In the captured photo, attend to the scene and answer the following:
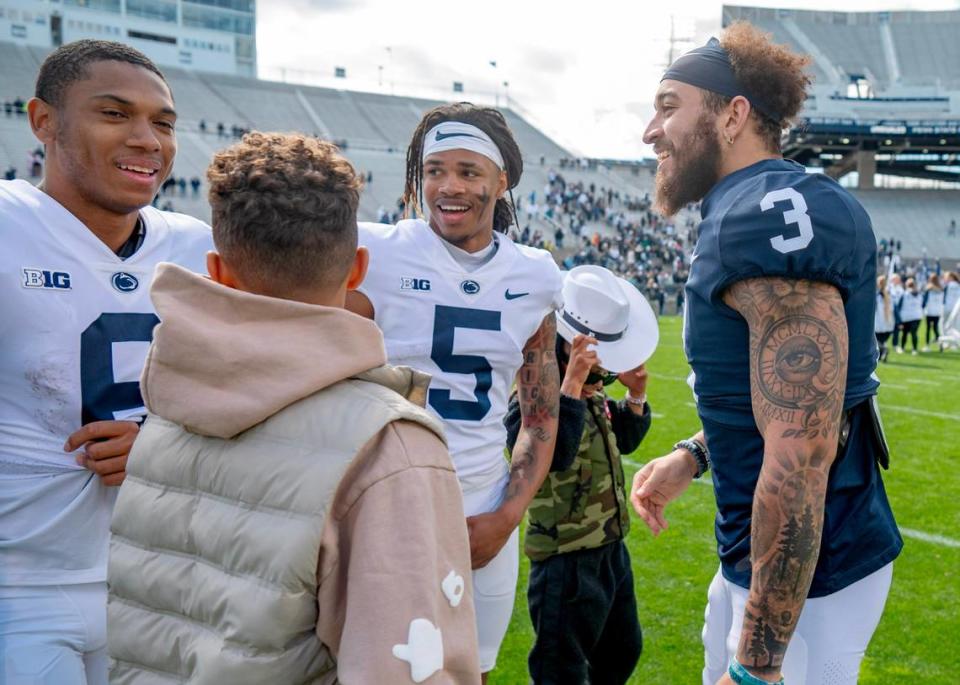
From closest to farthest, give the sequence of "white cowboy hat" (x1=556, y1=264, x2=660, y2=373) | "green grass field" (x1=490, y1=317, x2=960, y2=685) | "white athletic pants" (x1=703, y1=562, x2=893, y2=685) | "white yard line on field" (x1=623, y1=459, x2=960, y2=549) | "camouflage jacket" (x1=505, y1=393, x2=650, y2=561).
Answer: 1. "white athletic pants" (x1=703, y1=562, x2=893, y2=685)
2. "camouflage jacket" (x1=505, y1=393, x2=650, y2=561)
3. "white cowboy hat" (x1=556, y1=264, x2=660, y2=373)
4. "green grass field" (x1=490, y1=317, x2=960, y2=685)
5. "white yard line on field" (x1=623, y1=459, x2=960, y2=549)

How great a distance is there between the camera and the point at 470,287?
8.34 ft

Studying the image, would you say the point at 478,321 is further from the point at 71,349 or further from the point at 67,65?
the point at 67,65

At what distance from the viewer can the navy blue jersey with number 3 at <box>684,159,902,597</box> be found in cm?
160

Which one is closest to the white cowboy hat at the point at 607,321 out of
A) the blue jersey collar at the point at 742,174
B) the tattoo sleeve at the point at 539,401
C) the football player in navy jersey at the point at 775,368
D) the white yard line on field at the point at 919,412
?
the tattoo sleeve at the point at 539,401

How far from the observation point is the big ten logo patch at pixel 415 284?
2475 millimetres

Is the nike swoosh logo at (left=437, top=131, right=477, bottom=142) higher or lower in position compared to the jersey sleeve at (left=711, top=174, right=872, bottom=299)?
higher

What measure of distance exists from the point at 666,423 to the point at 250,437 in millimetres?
8012

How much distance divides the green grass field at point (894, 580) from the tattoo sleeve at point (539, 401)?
4.59 ft

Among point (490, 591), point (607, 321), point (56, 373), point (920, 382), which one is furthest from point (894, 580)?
point (920, 382)

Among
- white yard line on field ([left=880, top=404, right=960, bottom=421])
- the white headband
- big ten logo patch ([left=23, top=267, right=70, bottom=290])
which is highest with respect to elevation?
the white headband

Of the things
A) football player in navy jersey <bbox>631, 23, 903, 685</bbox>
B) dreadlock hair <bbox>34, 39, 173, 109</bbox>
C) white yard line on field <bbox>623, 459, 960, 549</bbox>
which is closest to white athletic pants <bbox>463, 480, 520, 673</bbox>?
football player in navy jersey <bbox>631, 23, 903, 685</bbox>

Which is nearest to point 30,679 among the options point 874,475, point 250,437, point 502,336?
point 250,437

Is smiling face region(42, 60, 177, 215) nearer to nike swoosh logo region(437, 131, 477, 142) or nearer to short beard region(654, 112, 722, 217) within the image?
nike swoosh logo region(437, 131, 477, 142)

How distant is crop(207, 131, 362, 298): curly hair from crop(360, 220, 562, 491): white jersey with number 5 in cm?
111
